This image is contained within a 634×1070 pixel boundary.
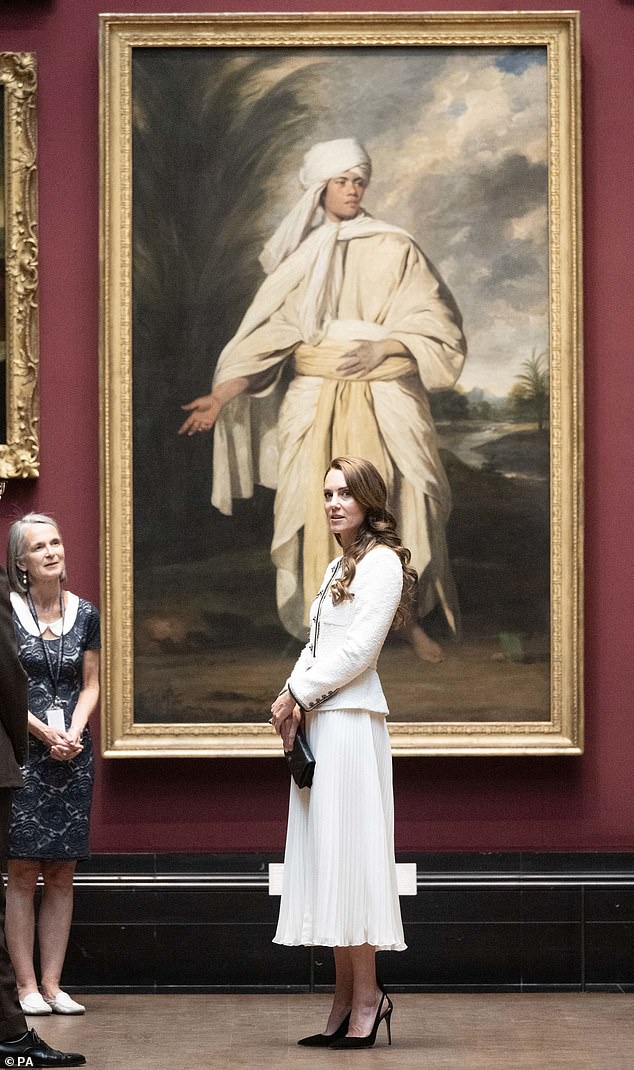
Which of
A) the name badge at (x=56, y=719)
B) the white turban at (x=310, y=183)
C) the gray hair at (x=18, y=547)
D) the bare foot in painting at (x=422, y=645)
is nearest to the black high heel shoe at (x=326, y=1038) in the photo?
the name badge at (x=56, y=719)

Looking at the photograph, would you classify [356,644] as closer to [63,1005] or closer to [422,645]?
[422,645]

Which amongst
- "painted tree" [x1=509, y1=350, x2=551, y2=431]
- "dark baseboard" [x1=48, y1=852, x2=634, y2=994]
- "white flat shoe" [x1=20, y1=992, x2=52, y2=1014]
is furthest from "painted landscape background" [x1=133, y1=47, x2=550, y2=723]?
"white flat shoe" [x1=20, y1=992, x2=52, y2=1014]

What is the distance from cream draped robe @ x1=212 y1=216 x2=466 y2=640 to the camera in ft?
24.8

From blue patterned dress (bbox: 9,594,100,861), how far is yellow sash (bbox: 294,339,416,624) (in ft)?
3.97

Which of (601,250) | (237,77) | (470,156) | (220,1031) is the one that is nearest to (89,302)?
(237,77)

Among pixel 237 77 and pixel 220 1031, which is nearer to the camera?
pixel 220 1031

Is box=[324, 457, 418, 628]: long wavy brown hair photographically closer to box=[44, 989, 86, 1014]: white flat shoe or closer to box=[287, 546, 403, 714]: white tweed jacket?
box=[287, 546, 403, 714]: white tweed jacket

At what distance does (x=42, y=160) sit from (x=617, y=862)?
4593mm

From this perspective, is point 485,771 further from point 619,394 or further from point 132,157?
point 132,157

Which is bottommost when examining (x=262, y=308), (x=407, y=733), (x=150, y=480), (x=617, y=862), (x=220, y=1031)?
(x=220, y=1031)

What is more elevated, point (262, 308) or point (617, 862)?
point (262, 308)

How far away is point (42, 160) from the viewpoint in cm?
770

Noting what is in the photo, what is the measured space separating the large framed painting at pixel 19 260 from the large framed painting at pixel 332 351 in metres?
0.40

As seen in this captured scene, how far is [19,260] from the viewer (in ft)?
25.0
